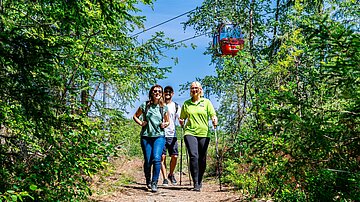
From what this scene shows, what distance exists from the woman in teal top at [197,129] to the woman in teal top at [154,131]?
434 mm

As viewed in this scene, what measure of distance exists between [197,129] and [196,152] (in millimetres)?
422

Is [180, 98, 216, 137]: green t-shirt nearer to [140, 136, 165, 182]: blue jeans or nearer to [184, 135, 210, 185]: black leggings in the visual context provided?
[184, 135, 210, 185]: black leggings

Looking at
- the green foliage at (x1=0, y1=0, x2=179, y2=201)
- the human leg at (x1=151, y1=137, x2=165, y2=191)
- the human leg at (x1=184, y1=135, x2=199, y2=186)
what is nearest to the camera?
the green foliage at (x1=0, y1=0, x2=179, y2=201)

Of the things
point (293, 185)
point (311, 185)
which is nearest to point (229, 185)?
point (293, 185)

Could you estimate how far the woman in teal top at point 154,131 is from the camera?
8375 millimetres

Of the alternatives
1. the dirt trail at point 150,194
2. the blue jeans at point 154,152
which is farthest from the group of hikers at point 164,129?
the dirt trail at point 150,194

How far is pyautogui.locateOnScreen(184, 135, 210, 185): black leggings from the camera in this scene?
27.9 ft

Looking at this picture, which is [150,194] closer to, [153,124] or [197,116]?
[153,124]

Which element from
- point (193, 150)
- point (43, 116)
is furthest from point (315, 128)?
point (193, 150)

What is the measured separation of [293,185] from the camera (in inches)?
223

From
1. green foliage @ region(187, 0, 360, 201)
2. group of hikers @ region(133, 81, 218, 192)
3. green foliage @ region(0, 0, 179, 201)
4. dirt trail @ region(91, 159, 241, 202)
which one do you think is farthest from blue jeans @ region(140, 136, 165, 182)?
green foliage @ region(0, 0, 179, 201)

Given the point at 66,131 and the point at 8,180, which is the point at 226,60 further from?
the point at 8,180

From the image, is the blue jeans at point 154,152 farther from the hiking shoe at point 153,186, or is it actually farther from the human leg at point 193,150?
the human leg at point 193,150

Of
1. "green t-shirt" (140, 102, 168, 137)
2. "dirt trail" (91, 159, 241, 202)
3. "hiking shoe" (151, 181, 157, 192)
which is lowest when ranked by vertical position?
"dirt trail" (91, 159, 241, 202)
